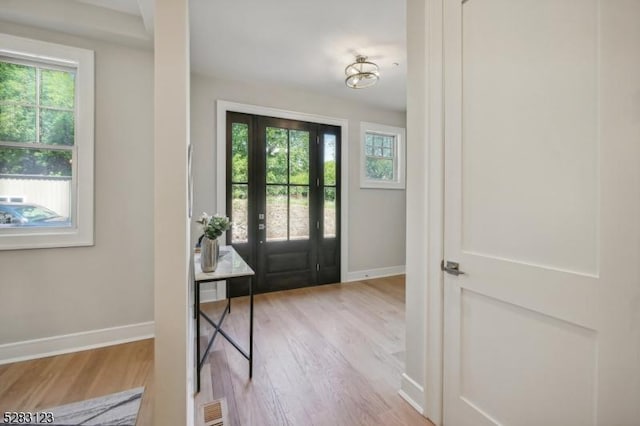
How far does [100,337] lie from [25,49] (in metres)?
2.47

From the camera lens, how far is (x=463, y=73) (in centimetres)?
143

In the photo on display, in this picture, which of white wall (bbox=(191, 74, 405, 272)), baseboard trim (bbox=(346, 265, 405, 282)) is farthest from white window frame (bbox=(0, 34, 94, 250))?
→ baseboard trim (bbox=(346, 265, 405, 282))

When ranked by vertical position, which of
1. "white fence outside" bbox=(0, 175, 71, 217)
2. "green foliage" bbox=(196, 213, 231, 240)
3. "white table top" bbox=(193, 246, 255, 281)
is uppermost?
"white fence outside" bbox=(0, 175, 71, 217)

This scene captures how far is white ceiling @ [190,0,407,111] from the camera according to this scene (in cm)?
222

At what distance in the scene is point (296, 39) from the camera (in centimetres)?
265

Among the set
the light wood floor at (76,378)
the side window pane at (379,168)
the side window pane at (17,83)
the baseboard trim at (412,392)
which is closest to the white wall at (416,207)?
the baseboard trim at (412,392)

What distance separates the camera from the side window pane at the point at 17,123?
2.20m

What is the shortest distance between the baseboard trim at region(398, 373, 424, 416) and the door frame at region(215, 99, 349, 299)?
8.25ft

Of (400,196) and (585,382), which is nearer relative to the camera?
(585,382)

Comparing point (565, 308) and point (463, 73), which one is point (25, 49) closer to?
point (463, 73)

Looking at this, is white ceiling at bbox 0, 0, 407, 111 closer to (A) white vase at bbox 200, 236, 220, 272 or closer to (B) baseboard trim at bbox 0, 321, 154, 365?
(A) white vase at bbox 200, 236, 220, 272

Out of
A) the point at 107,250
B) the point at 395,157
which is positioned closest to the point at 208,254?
the point at 107,250

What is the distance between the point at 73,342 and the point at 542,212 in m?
3.48

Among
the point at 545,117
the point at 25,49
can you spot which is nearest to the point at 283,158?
the point at 25,49
